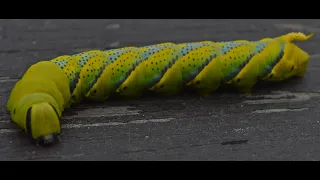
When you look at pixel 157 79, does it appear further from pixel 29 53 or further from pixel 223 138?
pixel 29 53

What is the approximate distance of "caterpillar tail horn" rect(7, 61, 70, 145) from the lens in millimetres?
3229

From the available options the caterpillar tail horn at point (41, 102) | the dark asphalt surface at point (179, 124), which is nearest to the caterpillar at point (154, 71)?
the caterpillar tail horn at point (41, 102)

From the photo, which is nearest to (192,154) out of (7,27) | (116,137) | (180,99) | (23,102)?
(116,137)

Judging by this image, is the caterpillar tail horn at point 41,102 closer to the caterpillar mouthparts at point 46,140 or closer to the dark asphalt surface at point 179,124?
the caterpillar mouthparts at point 46,140

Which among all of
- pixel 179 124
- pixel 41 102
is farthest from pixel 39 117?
pixel 179 124

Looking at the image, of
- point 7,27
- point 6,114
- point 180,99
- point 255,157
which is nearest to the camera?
point 255,157

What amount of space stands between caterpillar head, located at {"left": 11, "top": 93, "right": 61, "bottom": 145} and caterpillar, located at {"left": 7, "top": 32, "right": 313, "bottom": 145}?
1.4 inches

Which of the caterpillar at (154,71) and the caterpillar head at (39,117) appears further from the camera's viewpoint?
the caterpillar at (154,71)

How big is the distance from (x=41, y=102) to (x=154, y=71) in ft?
3.08

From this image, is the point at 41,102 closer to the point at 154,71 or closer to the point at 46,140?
the point at 46,140

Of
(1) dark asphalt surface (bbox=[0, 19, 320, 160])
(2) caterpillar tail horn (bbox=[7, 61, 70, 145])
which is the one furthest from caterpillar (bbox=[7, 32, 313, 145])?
(1) dark asphalt surface (bbox=[0, 19, 320, 160])

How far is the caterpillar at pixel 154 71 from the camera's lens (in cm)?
361

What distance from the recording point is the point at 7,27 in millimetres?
5480

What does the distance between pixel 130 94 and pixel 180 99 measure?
0.39 m
